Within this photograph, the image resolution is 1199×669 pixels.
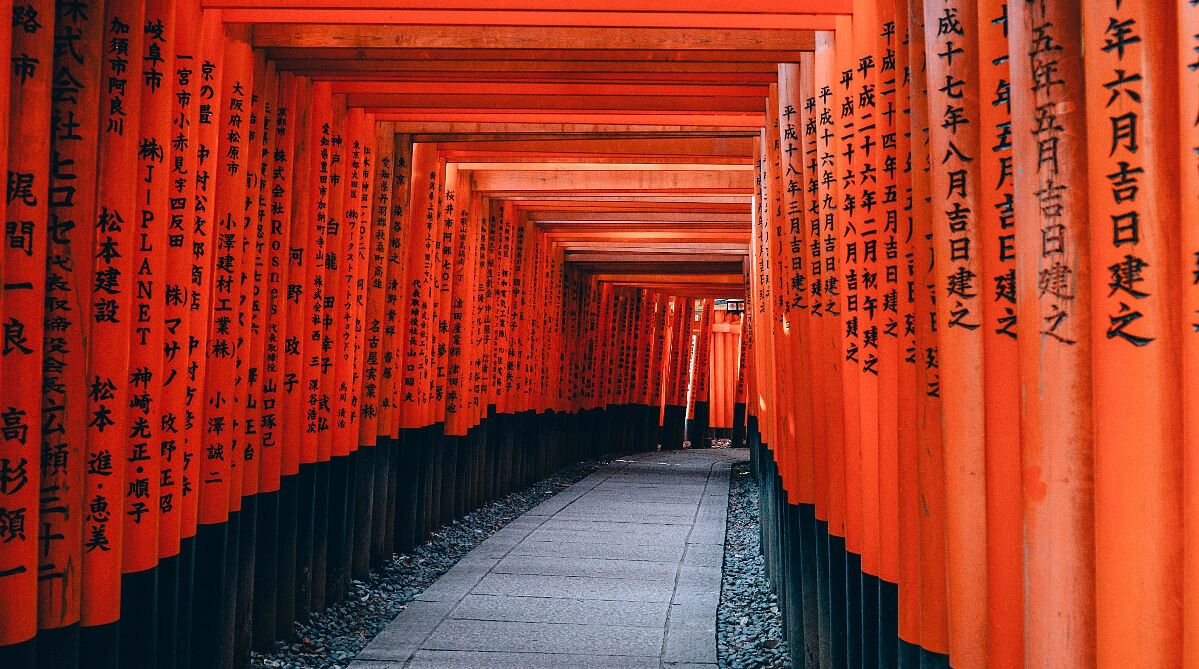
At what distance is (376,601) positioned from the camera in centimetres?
705

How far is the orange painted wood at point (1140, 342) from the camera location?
5.68ft

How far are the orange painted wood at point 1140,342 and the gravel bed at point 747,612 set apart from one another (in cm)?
407

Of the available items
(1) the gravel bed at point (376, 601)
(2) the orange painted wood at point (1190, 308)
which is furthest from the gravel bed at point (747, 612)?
(2) the orange painted wood at point (1190, 308)

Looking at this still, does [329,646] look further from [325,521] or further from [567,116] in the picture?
[567,116]

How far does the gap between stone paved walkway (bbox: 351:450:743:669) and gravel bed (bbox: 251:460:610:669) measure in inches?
6.2

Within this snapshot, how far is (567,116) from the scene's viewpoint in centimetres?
662

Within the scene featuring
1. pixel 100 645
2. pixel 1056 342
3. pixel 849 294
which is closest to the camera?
pixel 1056 342

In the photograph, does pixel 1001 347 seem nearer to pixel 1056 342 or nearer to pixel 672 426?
pixel 1056 342

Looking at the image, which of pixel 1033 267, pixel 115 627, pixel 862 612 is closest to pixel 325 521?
pixel 115 627

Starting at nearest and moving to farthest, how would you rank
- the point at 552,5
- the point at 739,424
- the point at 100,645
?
the point at 100,645
the point at 552,5
the point at 739,424

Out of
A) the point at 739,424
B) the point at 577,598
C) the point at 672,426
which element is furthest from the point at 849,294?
the point at 739,424

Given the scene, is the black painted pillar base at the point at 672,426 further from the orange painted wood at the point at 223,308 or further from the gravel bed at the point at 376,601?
the orange painted wood at the point at 223,308

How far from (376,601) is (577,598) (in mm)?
1380

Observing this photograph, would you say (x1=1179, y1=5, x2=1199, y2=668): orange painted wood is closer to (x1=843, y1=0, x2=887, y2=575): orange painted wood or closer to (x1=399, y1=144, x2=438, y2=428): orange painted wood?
(x1=843, y1=0, x2=887, y2=575): orange painted wood
